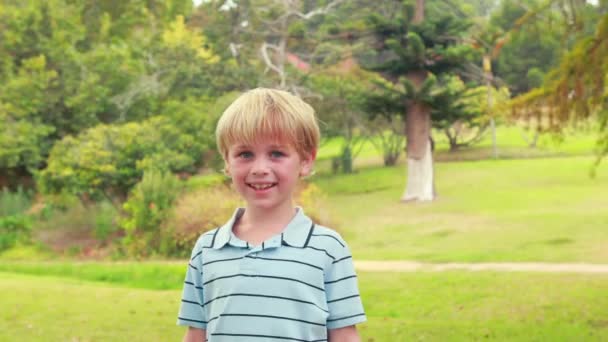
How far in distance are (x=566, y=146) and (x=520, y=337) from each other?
34422 millimetres

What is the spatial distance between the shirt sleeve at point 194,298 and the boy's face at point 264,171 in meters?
0.24

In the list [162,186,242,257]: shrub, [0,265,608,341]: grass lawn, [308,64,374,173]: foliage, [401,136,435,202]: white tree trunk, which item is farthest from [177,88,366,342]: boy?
[308,64,374,173]: foliage

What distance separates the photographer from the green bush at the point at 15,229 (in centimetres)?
1964

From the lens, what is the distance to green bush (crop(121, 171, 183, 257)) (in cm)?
1766

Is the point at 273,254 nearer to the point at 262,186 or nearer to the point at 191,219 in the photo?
the point at 262,186

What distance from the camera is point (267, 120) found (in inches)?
88.0

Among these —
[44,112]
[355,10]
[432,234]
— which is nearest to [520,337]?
[432,234]

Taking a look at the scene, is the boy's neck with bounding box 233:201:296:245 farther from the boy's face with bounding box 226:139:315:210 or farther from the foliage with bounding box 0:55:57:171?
the foliage with bounding box 0:55:57:171

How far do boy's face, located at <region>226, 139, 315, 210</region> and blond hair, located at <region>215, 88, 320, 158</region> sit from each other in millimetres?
25

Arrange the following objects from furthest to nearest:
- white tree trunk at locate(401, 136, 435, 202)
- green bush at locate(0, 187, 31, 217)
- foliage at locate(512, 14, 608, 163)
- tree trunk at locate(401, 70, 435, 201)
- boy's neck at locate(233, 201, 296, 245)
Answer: white tree trunk at locate(401, 136, 435, 202) → tree trunk at locate(401, 70, 435, 201) → green bush at locate(0, 187, 31, 217) → foliage at locate(512, 14, 608, 163) → boy's neck at locate(233, 201, 296, 245)

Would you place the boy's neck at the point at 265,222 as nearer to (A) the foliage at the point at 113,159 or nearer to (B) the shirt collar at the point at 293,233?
(B) the shirt collar at the point at 293,233

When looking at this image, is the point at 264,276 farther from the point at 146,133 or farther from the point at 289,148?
the point at 146,133

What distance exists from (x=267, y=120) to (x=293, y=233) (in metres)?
0.32

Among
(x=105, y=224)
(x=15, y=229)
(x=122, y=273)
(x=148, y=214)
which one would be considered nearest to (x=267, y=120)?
(x=122, y=273)
